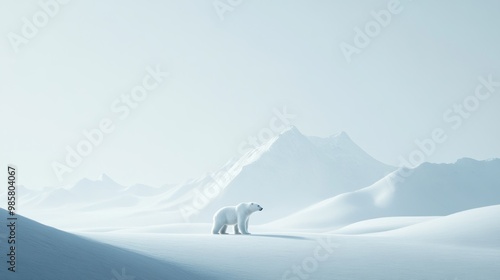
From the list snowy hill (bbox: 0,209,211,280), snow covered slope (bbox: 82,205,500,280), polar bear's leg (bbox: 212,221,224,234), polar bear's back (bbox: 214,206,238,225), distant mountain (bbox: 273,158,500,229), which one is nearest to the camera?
snowy hill (bbox: 0,209,211,280)

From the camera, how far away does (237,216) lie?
19656 mm

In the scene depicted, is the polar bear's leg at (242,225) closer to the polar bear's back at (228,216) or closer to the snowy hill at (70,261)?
the polar bear's back at (228,216)

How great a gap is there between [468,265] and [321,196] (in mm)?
181844

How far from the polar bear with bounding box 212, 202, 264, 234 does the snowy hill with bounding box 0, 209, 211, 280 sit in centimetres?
782

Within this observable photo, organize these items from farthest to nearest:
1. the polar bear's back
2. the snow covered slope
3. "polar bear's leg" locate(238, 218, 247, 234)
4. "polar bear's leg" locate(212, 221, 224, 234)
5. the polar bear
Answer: "polar bear's leg" locate(212, 221, 224, 234) < the polar bear's back < the polar bear < "polar bear's leg" locate(238, 218, 247, 234) < the snow covered slope

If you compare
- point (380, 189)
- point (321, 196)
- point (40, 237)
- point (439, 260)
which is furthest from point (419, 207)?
point (40, 237)

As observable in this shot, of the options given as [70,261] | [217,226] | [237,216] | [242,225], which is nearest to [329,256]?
[242,225]

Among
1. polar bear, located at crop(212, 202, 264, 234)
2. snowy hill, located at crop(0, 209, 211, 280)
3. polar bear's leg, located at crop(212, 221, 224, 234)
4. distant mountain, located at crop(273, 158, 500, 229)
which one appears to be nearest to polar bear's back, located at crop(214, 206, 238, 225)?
polar bear, located at crop(212, 202, 264, 234)

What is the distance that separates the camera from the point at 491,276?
13.0 meters

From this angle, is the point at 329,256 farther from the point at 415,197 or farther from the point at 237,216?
the point at 415,197

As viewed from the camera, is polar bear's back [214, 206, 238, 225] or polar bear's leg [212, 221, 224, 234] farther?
polar bear's leg [212, 221, 224, 234]

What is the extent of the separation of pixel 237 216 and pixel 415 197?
102 meters

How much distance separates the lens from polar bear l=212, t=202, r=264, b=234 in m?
19.5

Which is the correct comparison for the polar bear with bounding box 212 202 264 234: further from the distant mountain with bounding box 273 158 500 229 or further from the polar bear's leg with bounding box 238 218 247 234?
the distant mountain with bounding box 273 158 500 229
